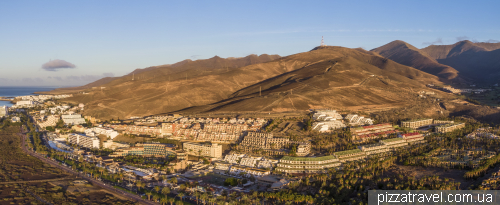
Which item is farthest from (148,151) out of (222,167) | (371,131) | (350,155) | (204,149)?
(371,131)

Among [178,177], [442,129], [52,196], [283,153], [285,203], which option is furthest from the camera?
[442,129]

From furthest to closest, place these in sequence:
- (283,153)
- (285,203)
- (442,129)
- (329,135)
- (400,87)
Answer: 1. (400,87)
2. (442,129)
3. (329,135)
4. (283,153)
5. (285,203)

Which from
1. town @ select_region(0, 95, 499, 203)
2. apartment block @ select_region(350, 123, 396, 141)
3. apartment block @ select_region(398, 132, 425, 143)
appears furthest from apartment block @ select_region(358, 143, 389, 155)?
apartment block @ select_region(398, 132, 425, 143)

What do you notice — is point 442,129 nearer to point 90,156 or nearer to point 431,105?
point 431,105

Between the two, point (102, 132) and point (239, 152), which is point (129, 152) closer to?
point (102, 132)

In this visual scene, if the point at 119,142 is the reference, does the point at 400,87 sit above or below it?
above

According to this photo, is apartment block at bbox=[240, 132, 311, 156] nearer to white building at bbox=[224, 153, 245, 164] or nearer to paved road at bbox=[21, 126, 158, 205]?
white building at bbox=[224, 153, 245, 164]

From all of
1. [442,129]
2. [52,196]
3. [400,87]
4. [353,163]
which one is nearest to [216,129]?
[353,163]
